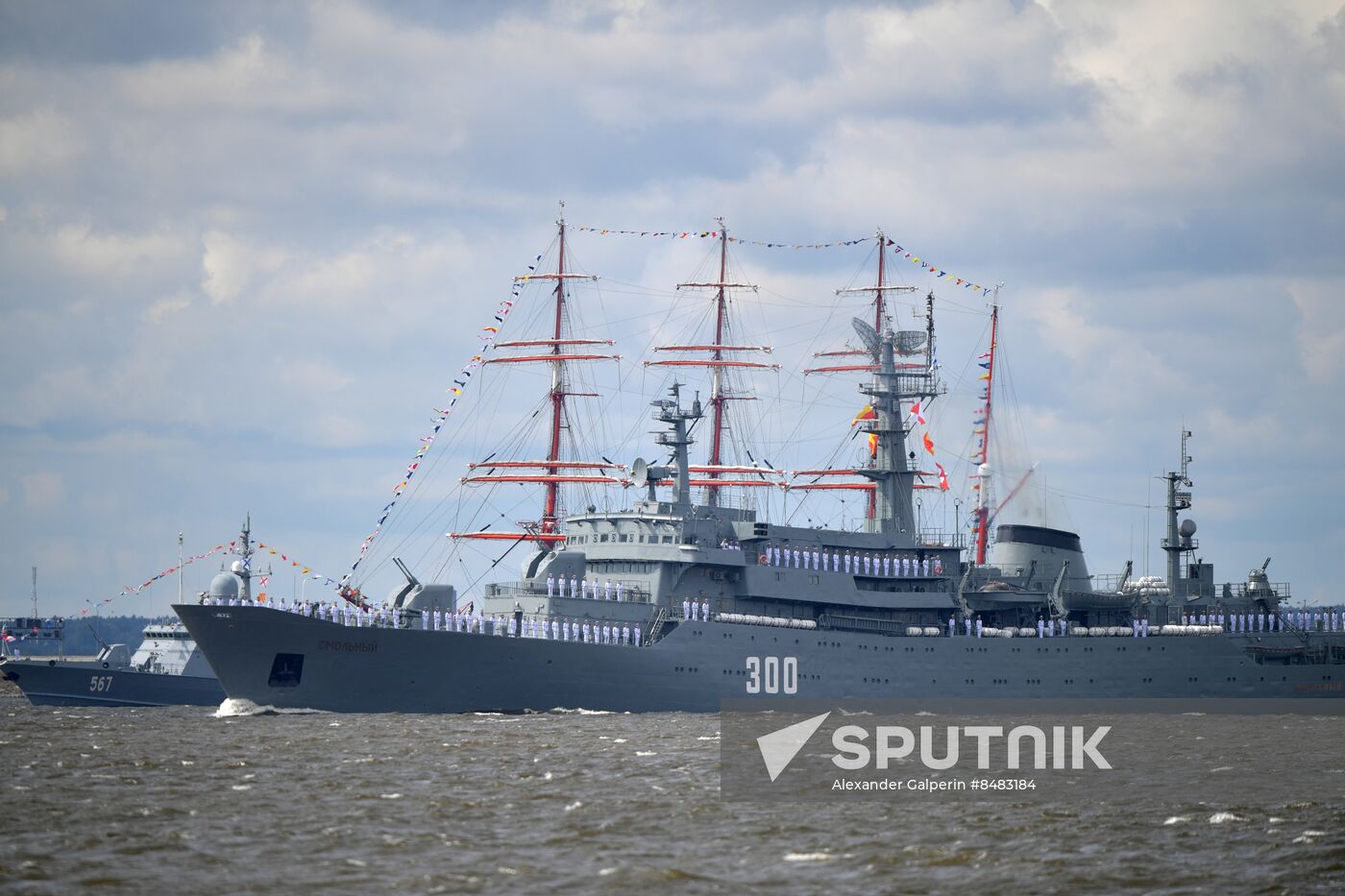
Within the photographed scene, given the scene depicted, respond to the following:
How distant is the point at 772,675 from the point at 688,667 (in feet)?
12.1

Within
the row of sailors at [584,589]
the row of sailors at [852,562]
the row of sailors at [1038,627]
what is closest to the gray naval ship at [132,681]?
the row of sailors at [584,589]

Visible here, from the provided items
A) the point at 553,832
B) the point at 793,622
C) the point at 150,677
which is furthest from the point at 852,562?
the point at 553,832

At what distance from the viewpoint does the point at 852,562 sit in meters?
61.4

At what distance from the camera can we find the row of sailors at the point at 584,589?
181ft

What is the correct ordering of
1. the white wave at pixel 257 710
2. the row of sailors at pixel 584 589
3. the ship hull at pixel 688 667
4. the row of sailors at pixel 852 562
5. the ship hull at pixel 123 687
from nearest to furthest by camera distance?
the ship hull at pixel 688 667, the white wave at pixel 257 710, the row of sailors at pixel 584 589, the row of sailors at pixel 852 562, the ship hull at pixel 123 687

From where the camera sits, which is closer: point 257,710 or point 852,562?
point 257,710

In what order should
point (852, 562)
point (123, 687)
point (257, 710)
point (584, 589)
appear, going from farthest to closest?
point (123, 687) < point (852, 562) < point (584, 589) < point (257, 710)

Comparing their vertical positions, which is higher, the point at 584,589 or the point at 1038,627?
the point at 584,589

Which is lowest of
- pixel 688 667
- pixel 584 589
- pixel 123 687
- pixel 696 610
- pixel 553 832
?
pixel 553 832

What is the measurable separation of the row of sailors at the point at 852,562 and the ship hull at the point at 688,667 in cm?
302

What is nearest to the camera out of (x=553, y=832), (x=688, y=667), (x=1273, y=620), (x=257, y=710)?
(x=553, y=832)

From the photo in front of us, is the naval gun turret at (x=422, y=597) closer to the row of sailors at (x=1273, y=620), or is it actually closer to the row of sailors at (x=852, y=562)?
the row of sailors at (x=852, y=562)

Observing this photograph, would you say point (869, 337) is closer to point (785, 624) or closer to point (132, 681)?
point (785, 624)

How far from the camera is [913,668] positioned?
59750 mm
